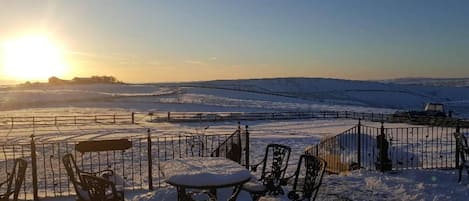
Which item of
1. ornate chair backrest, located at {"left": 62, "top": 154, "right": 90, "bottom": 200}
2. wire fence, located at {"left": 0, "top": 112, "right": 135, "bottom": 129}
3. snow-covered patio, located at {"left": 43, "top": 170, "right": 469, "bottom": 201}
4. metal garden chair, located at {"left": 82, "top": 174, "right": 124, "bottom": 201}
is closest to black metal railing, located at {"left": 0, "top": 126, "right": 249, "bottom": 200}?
snow-covered patio, located at {"left": 43, "top": 170, "right": 469, "bottom": 201}

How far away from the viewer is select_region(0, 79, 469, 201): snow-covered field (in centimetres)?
889

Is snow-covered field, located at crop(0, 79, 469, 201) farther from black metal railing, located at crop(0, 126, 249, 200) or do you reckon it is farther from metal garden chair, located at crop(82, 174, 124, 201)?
black metal railing, located at crop(0, 126, 249, 200)

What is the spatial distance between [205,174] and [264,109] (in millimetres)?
49675

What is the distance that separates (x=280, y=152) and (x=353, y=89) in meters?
110

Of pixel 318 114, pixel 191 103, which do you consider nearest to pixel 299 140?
pixel 318 114

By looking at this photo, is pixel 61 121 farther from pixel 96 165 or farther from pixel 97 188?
pixel 97 188

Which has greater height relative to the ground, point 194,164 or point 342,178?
point 194,164

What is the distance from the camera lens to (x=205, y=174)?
5.93m

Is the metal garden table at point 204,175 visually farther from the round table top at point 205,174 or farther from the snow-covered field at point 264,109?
the snow-covered field at point 264,109

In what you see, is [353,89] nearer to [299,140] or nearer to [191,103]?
[191,103]

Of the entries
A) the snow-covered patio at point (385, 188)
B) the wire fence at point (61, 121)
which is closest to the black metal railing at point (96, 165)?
the snow-covered patio at point (385, 188)

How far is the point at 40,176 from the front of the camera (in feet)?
47.6

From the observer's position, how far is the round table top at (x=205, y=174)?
5656mm

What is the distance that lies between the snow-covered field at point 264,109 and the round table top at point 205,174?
119 centimetres
